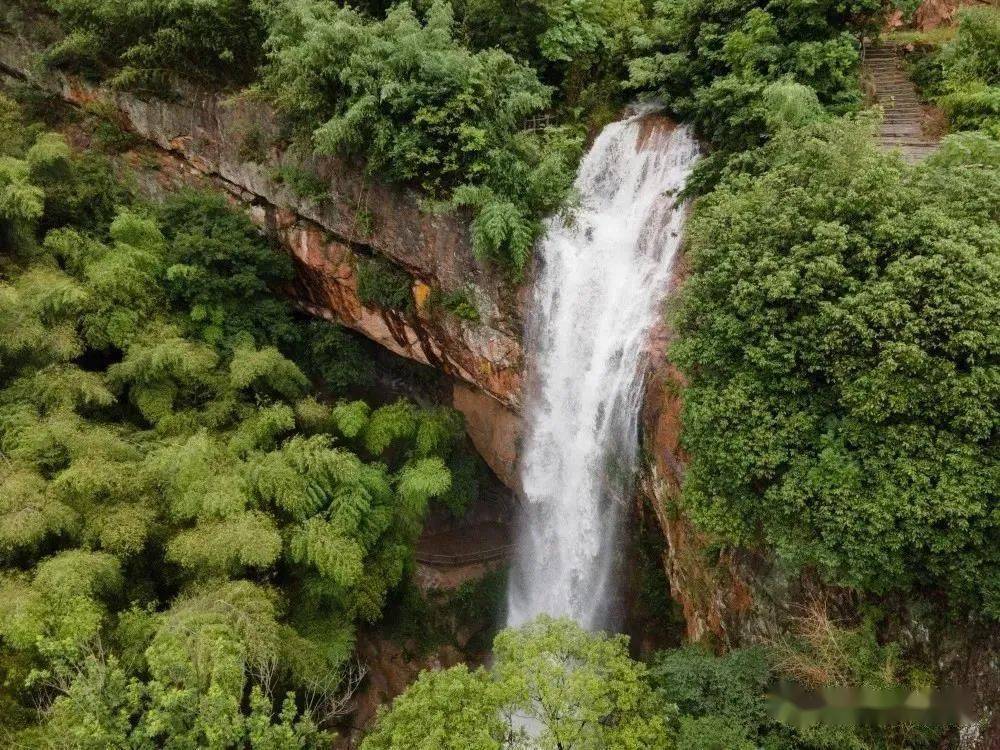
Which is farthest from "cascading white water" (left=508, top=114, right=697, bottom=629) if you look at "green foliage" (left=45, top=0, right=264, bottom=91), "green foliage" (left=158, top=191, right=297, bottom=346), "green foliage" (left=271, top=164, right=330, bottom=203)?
"green foliage" (left=45, top=0, right=264, bottom=91)

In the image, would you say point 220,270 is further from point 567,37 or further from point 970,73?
point 970,73

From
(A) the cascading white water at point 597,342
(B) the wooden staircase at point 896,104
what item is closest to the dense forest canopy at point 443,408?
(B) the wooden staircase at point 896,104

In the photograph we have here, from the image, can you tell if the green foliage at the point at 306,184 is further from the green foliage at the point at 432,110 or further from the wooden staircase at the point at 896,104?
the wooden staircase at the point at 896,104

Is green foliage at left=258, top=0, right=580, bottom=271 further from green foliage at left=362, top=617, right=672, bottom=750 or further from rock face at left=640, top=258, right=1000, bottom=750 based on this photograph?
green foliage at left=362, top=617, right=672, bottom=750

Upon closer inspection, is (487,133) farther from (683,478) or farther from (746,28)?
(683,478)

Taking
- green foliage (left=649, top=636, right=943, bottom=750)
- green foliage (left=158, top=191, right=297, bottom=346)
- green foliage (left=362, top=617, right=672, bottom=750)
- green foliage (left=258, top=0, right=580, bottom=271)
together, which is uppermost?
green foliage (left=258, top=0, right=580, bottom=271)
